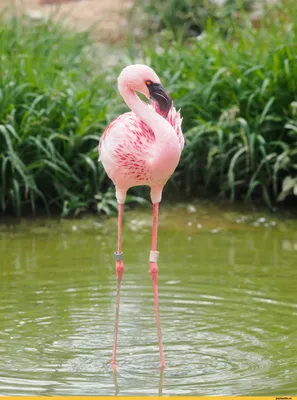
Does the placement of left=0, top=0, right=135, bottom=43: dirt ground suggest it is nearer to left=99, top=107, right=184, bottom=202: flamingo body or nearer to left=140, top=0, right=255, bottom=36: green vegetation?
left=140, top=0, right=255, bottom=36: green vegetation

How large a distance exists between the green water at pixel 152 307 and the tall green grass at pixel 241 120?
0.37 meters

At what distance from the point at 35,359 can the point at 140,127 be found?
1.26 metres

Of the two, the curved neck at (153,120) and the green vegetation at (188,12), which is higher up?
the green vegetation at (188,12)

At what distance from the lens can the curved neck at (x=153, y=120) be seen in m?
4.43

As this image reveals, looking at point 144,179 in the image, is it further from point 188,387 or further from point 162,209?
point 162,209

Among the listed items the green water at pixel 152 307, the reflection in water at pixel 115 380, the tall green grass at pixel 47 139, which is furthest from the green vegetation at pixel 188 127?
the reflection in water at pixel 115 380

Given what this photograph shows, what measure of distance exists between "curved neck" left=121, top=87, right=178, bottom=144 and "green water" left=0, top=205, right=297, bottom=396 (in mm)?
1077

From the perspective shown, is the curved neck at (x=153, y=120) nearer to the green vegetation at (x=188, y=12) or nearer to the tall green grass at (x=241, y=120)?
the tall green grass at (x=241, y=120)

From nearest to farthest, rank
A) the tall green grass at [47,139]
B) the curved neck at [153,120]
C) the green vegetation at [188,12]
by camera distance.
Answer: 1. the curved neck at [153,120]
2. the tall green grass at [47,139]
3. the green vegetation at [188,12]

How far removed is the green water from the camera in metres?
4.18

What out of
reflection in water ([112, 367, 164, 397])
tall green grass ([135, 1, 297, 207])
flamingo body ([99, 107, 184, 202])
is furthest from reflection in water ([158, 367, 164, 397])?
tall green grass ([135, 1, 297, 207])

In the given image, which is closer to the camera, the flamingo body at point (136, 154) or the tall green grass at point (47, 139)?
the flamingo body at point (136, 154)

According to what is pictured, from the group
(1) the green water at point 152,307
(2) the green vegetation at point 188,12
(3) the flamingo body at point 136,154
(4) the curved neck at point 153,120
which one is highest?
(2) the green vegetation at point 188,12

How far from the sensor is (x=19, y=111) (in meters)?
7.70
